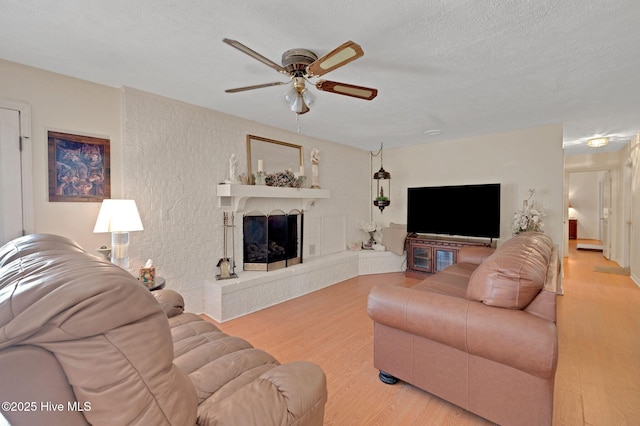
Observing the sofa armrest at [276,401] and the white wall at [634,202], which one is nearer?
the sofa armrest at [276,401]

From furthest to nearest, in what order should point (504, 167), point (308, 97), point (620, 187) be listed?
1. point (620, 187)
2. point (504, 167)
3. point (308, 97)

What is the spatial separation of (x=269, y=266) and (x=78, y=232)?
2003 mm

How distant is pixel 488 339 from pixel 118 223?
278 centimetres

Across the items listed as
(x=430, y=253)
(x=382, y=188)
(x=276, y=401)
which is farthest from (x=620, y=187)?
(x=276, y=401)

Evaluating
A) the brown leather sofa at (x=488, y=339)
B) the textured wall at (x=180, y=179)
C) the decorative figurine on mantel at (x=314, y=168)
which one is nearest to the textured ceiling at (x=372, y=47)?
the textured wall at (x=180, y=179)

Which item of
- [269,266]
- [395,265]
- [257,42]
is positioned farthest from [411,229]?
[257,42]

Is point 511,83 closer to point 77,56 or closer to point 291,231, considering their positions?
point 291,231

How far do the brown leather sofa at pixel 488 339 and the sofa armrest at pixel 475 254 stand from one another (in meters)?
1.66

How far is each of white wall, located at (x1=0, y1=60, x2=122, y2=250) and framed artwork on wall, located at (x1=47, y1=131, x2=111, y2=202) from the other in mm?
40

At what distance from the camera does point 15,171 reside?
7.41 feet

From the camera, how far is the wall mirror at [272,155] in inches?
151

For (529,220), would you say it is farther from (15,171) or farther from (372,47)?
(15,171)

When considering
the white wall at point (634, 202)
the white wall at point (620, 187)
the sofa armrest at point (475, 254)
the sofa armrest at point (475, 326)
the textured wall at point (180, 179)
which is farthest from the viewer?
the white wall at point (620, 187)

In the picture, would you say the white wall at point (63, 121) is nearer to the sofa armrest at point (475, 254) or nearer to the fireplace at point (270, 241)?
the fireplace at point (270, 241)
